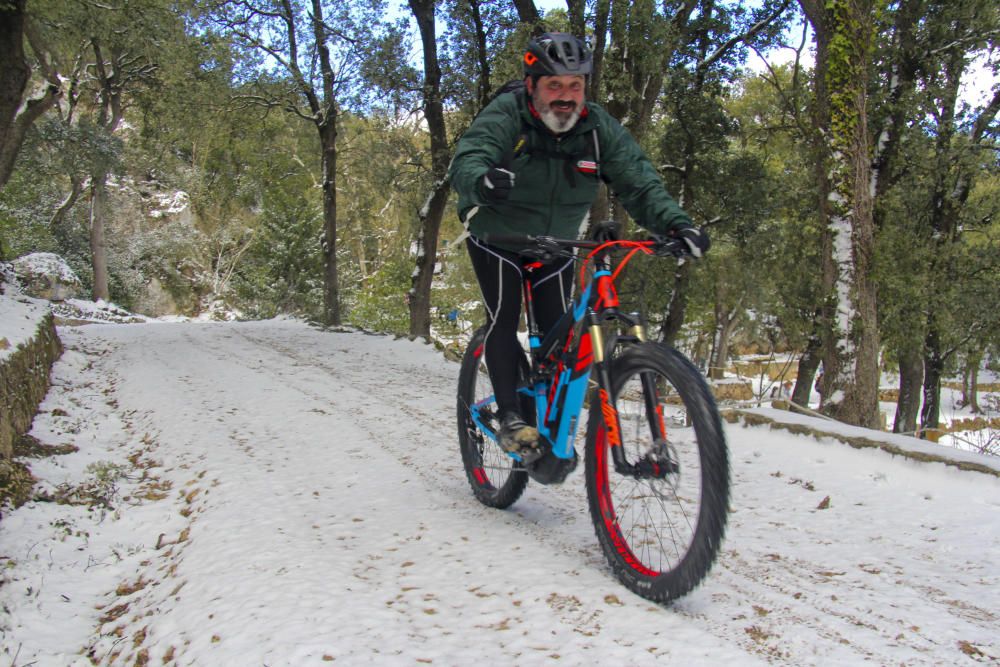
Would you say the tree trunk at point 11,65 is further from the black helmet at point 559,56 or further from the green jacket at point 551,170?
the black helmet at point 559,56

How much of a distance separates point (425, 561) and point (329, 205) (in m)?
16.5

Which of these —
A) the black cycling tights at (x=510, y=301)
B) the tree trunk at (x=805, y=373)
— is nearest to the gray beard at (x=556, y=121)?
the black cycling tights at (x=510, y=301)

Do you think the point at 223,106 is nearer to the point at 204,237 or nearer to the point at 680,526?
the point at 680,526

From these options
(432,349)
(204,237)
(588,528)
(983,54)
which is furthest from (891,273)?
(204,237)

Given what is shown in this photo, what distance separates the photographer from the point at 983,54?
1404cm

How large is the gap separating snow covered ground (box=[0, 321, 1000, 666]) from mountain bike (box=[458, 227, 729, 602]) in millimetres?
191

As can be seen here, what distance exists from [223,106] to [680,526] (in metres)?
17.8

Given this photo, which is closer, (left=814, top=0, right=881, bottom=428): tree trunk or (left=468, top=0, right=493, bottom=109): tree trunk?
(left=814, top=0, right=881, bottom=428): tree trunk

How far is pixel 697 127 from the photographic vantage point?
1712 centimetres

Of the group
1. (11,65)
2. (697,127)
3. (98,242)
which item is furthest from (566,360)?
(98,242)

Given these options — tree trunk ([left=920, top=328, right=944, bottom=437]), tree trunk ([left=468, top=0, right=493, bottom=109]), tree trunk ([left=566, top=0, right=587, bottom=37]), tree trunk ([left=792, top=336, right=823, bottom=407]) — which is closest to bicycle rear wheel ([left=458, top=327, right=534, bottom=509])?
tree trunk ([left=566, top=0, right=587, bottom=37])

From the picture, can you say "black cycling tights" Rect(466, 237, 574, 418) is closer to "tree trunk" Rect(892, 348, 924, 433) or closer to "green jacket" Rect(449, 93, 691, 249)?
"green jacket" Rect(449, 93, 691, 249)

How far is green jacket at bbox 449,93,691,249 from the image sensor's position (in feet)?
9.82

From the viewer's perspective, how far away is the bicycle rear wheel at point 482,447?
11.6 ft
